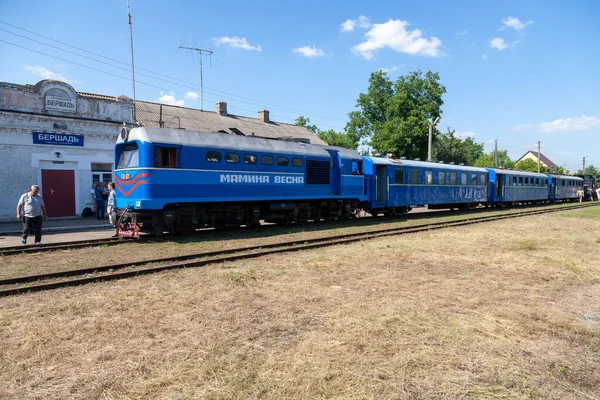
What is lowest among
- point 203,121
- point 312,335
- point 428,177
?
point 312,335

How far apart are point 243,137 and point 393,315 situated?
10429 millimetres

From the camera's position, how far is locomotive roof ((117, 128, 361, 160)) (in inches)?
477

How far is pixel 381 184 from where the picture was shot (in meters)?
20.4

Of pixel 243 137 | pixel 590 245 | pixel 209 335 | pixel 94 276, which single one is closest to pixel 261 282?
pixel 209 335

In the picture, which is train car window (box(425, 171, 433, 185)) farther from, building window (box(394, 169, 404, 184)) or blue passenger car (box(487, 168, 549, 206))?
blue passenger car (box(487, 168, 549, 206))

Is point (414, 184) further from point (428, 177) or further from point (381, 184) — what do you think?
point (381, 184)

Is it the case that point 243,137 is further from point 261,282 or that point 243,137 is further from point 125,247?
point 261,282

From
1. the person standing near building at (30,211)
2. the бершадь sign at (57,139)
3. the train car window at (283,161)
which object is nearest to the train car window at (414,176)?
the train car window at (283,161)

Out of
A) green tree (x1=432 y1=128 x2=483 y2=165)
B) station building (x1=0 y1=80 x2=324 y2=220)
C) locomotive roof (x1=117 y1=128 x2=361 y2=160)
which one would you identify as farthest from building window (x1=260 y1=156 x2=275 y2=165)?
green tree (x1=432 y1=128 x2=483 y2=165)

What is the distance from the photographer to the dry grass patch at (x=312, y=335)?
11.8 feet

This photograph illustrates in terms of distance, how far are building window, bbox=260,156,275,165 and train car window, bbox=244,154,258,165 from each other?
0.27m

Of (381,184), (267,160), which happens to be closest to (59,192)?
(267,160)

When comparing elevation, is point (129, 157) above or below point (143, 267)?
above

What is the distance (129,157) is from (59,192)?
985 centimetres
